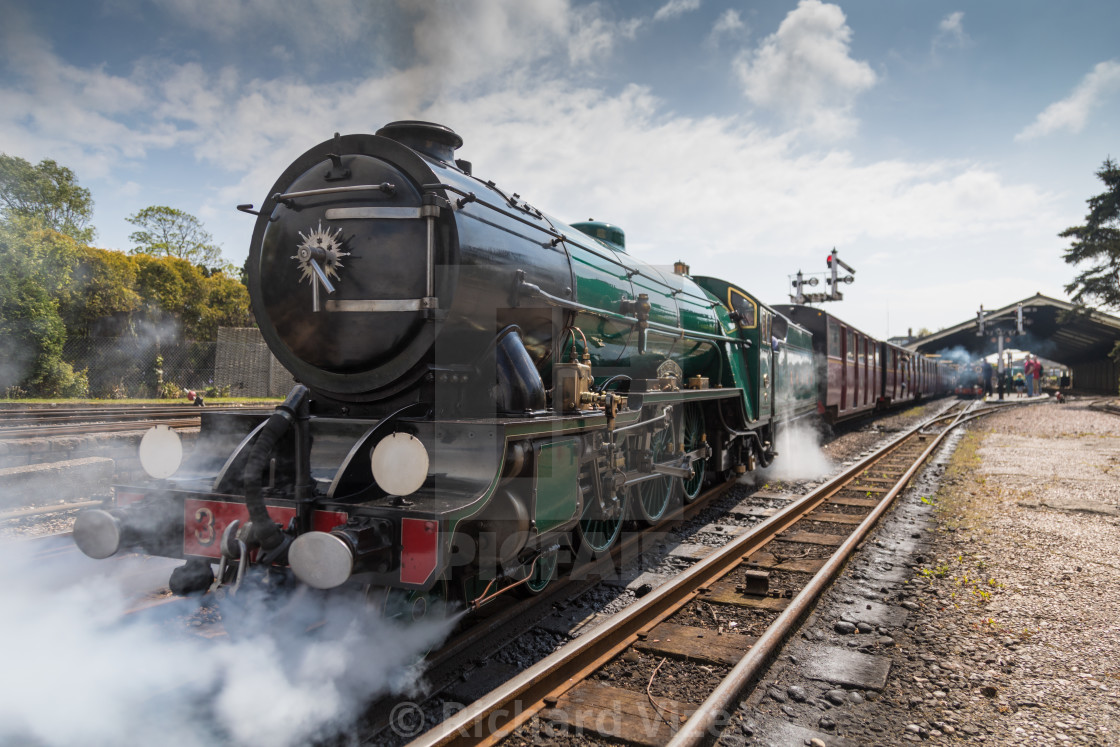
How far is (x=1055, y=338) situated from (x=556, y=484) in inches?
→ 2098

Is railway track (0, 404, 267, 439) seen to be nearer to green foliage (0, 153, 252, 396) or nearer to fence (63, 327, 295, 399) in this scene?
green foliage (0, 153, 252, 396)

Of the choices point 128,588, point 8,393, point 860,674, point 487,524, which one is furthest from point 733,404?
point 8,393

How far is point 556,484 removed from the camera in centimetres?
364

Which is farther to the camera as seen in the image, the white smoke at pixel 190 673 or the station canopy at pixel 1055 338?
the station canopy at pixel 1055 338

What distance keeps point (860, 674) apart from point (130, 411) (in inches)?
489

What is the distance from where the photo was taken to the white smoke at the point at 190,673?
2658 millimetres

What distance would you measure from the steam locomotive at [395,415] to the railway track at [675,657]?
0.56 meters

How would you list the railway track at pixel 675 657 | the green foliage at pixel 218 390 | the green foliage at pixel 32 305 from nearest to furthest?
1. the railway track at pixel 675 657
2. the green foliage at pixel 32 305
3. the green foliage at pixel 218 390

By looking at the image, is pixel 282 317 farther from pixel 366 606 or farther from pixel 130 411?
pixel 130 411

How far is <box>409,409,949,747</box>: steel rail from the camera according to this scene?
2568mm

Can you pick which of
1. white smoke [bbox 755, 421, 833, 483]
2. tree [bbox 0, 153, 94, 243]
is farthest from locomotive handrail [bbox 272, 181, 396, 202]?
tree [bbox 0, 153, 94, 243]

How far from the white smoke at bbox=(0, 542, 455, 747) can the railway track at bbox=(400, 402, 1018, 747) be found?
0.58 metres

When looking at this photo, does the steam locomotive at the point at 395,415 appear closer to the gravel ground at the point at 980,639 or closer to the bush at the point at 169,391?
the gravel ground at the point at 980,639

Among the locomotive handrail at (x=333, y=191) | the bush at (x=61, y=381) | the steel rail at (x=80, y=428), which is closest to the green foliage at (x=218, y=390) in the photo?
the bush at (x=61, y=381)
